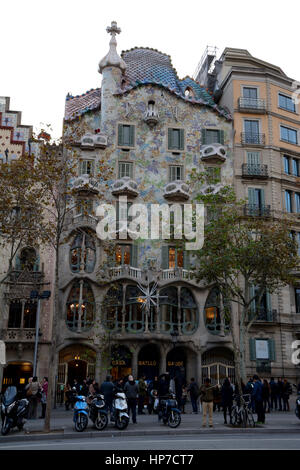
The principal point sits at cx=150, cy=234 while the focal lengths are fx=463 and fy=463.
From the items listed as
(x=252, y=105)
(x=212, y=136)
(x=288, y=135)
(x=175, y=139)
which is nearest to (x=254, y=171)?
(x=212, y=136)

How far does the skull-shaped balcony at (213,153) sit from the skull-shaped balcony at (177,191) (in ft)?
9.91

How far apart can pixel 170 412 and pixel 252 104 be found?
26625mm

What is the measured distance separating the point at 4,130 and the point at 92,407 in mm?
23200

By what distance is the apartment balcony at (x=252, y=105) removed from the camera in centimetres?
3572

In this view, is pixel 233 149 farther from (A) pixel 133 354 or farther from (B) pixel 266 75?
(A) pixel 133 354

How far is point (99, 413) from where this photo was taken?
51.3 ft

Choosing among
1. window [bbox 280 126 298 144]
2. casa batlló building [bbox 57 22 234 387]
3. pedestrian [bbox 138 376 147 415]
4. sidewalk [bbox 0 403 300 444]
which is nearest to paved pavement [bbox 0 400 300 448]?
sidewalk [bbox 0 403 300 444]

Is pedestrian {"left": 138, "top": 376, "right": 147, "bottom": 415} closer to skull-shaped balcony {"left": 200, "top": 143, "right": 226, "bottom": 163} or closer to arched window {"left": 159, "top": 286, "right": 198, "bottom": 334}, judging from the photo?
arched window {"left": 159, "top": 286, "right": 198, "bottom": 334}

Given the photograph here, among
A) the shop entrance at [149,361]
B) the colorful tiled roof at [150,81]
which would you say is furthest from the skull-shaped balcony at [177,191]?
the shop entrance at [149,361]

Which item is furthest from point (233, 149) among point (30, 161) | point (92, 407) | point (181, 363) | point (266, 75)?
point (92, 407)

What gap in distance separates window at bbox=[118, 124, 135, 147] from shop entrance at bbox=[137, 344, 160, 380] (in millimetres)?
14697

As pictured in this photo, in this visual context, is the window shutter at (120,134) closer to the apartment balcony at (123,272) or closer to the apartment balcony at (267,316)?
the apartment balcony at (123,272)

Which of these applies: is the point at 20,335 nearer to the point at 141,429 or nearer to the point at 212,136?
the point at 141,429

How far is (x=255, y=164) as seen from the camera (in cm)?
3469
